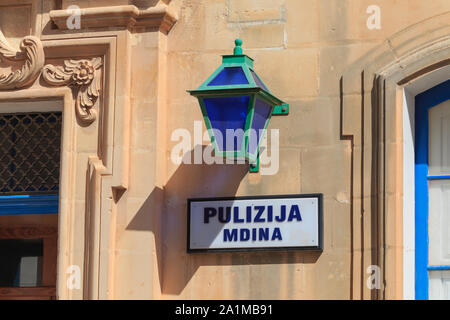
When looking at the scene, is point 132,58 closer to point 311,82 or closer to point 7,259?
point 311,82

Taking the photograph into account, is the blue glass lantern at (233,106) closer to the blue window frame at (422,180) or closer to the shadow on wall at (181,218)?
the shadow on wall at (181,218)

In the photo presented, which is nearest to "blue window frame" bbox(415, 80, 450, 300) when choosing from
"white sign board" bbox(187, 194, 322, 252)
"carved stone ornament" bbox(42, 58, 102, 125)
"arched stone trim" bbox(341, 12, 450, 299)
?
"arched stone trim" bbox(341, 12, 450, 299)

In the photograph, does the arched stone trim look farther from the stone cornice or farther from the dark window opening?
the dark window opening

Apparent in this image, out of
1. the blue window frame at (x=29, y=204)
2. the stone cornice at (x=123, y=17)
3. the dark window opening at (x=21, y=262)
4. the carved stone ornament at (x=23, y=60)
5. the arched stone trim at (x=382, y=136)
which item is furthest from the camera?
the dark window opening at (x=21, y=262)

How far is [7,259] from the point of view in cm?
1135

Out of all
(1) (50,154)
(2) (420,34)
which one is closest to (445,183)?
(2) (420,34)

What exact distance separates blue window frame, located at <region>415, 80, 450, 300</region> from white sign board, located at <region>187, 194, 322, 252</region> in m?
0.81

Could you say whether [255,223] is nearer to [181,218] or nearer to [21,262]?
[181,218]

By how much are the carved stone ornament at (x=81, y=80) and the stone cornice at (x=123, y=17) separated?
12.8 inches

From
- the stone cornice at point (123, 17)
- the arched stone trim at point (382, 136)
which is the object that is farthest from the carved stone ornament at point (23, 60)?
the arched stone trim at point (382, 136)

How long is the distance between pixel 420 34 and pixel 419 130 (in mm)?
773

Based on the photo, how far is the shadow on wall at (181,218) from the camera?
32.6ft

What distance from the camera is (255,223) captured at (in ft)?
32.4

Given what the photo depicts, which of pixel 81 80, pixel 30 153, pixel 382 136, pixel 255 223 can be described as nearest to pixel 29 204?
pixel 30 153
